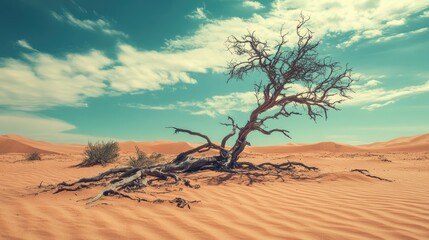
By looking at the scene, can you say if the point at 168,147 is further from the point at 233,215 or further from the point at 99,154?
the point at 233,215

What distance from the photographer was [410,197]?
495 centimetres

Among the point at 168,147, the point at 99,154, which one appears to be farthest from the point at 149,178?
the point at 168,147

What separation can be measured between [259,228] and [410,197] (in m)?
3.12

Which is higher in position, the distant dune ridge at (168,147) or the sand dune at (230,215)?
the distant dune ridge at (168,147)

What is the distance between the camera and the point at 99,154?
11406mm

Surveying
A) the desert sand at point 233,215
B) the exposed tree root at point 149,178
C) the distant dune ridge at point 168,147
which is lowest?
the desert sand at point 233,215

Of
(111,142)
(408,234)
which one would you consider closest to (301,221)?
(408,234)

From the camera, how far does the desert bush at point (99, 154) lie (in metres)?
11.3

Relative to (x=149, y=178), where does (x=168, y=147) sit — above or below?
above

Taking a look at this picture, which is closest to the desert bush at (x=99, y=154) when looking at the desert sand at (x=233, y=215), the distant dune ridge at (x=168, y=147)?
the desert sand at (x=233, y=215)

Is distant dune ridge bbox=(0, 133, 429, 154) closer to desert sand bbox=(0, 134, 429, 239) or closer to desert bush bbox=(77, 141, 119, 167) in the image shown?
desert bush bbox=(77, 141, 119, 167)

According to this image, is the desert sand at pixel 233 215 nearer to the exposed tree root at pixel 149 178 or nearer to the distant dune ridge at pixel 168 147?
the exposed tree root at pixel 149 178

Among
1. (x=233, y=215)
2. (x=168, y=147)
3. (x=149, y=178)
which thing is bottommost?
(x=233, y=215)

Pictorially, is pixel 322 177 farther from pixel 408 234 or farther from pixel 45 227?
pixel 45 227
